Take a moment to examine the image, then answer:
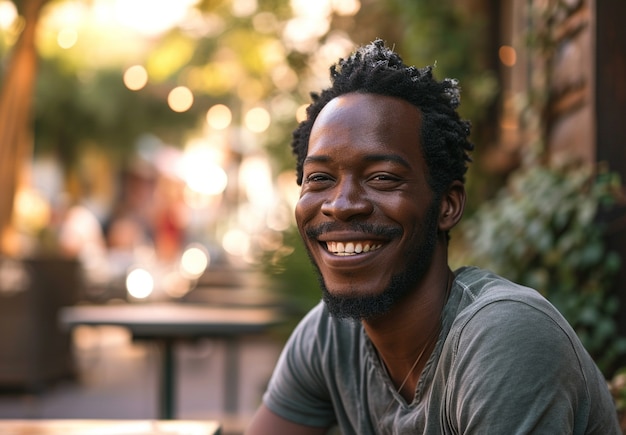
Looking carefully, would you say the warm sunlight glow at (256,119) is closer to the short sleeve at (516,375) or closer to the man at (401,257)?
the man at (401,257)

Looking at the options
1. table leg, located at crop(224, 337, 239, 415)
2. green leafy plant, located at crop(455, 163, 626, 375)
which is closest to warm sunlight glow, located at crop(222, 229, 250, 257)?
table leg, located at crop(224, 337, 239, 415)

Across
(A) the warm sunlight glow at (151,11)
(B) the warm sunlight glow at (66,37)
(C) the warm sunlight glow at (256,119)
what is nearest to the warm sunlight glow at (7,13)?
(A) the warm sunlight glow at (151,11)

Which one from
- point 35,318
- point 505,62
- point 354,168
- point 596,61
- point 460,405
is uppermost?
point 505,62

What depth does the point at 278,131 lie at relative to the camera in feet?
28.3

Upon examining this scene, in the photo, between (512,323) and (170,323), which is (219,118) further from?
(512,323)

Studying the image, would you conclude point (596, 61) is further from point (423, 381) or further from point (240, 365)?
point (240, 365)

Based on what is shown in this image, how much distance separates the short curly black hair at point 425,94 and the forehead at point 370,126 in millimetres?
20

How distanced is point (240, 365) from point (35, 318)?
280 cm

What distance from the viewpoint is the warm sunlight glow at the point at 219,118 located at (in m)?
16.3

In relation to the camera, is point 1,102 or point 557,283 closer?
point 557,283

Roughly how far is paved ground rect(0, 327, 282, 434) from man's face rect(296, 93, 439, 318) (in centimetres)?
270

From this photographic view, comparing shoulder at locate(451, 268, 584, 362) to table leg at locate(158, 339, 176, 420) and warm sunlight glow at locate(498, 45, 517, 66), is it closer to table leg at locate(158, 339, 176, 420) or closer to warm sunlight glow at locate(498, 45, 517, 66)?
table leg at locate(158, 339, 176, 420)

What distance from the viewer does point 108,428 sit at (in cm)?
222

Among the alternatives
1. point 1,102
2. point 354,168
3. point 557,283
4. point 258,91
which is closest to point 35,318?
point 1,102
